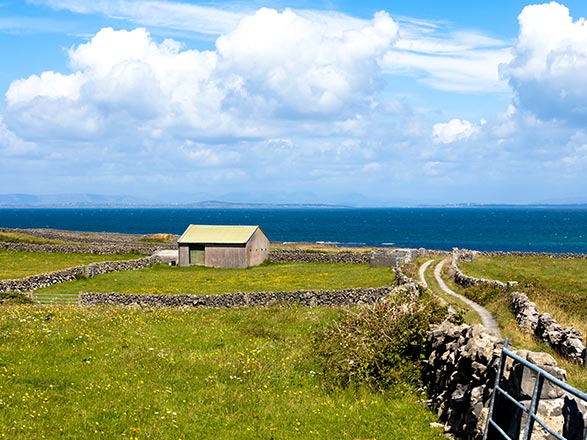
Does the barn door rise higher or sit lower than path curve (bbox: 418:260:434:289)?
higher

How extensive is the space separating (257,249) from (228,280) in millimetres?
16382

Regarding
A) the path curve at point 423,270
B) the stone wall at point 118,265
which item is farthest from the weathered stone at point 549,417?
the stone wall at point 118,265

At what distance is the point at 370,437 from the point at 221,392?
5.01m

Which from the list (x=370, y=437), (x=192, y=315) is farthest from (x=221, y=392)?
(x=192, y=315)

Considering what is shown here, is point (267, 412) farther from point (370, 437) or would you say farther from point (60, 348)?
point (60, 348)

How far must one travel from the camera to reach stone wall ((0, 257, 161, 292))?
156 feet

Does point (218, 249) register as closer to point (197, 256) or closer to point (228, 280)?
point (197, 256)

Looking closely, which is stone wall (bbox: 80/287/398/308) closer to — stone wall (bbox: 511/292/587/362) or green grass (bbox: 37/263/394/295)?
green grass (bbox: 37/263/394/295)

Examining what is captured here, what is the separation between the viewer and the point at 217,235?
70.5 meters

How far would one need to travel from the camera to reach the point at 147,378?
18.1 m

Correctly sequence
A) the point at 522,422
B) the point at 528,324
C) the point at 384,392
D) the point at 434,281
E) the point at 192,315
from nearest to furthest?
the point at 522,422
the point at 384,392
the point at 528,324
the point at 192,315
the point at 434,281

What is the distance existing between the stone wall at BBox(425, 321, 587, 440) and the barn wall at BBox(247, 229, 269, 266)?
52557mm

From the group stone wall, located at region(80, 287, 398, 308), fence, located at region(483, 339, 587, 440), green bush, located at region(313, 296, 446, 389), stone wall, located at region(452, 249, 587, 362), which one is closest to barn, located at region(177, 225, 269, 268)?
stone wall, located at region(80, 287, 398, 308)

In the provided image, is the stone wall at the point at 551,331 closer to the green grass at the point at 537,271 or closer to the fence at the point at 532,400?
the fence at the point at 532,400
